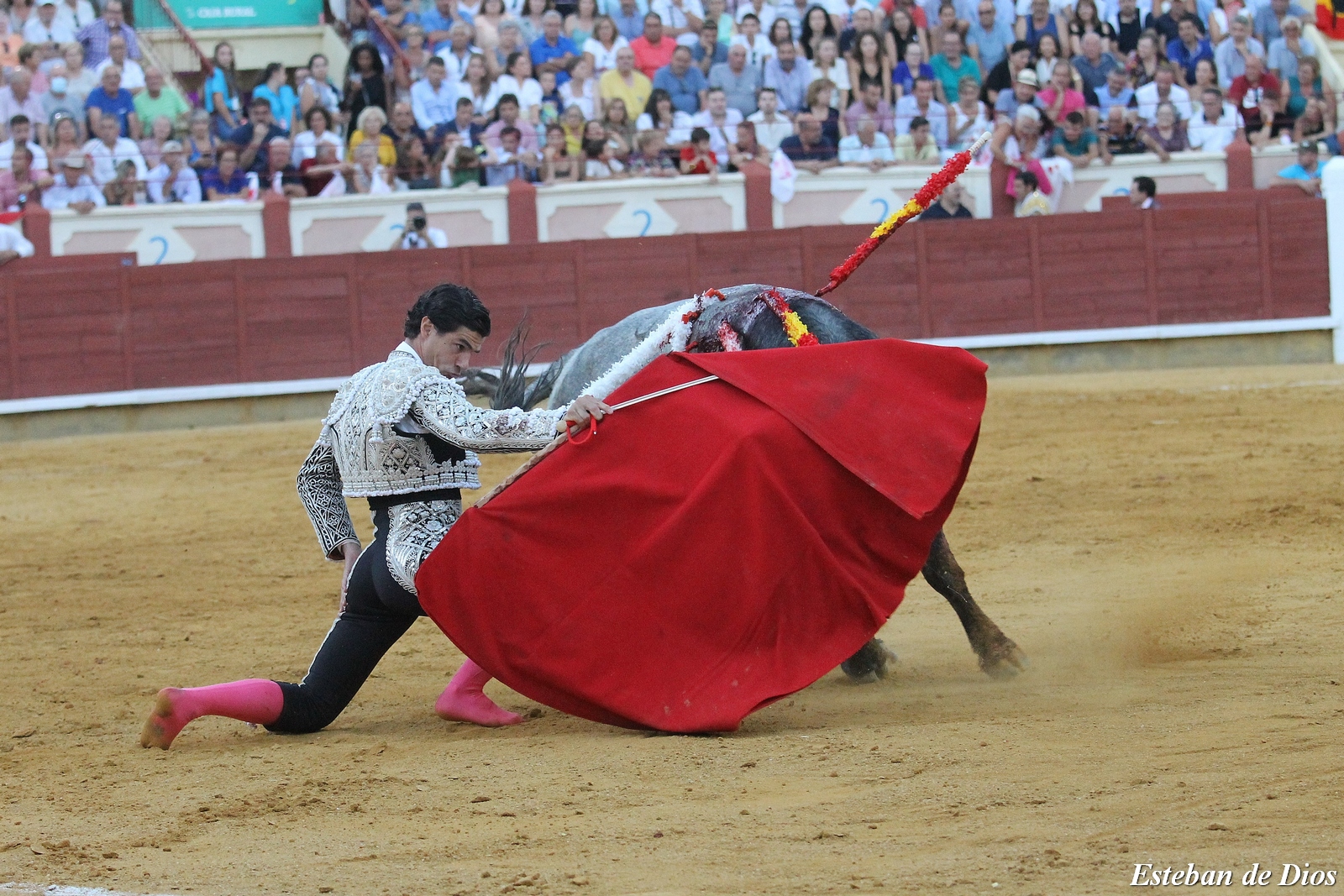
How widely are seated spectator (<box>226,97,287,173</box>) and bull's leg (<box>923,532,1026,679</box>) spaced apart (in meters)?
7.63

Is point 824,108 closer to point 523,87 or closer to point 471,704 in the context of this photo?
point 523,87

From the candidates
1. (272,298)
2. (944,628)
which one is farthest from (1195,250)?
(944,628)

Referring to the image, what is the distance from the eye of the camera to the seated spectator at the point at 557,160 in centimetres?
1074

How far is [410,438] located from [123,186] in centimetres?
788

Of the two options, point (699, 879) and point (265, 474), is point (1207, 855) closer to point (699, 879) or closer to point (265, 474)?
point (699, 879)

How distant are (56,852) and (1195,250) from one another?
379 inches

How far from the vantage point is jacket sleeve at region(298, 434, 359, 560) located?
11.9 ft

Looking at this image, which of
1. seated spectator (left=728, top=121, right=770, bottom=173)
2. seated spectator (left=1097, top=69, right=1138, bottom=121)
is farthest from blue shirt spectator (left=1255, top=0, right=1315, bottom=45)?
seated spectator (left=728, top=121, right=770, bottom=173)

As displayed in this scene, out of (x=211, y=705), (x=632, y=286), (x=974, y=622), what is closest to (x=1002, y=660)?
(x=974, y=622)

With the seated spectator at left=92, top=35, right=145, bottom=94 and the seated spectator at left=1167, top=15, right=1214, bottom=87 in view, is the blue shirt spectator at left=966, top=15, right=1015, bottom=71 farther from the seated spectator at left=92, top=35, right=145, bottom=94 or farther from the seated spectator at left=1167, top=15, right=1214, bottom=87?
the seated spectator at left=92, top=35, right=145, bottom=94

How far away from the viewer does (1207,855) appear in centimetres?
228

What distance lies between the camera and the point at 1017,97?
11.2 metres

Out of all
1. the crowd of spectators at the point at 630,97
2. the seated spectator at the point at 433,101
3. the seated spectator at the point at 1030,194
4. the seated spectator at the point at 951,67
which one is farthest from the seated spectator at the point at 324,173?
the seated spectator at the point at 1030,194

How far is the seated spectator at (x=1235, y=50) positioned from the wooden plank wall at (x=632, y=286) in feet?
4.66
